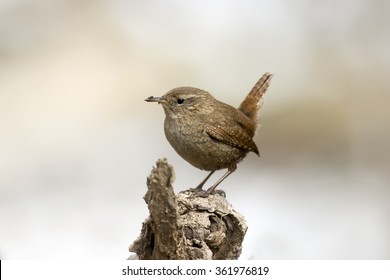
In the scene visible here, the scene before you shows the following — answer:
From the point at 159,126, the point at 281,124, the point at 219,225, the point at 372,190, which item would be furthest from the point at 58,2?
the point at 219,225

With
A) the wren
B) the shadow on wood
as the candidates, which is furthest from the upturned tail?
the shadow on wood

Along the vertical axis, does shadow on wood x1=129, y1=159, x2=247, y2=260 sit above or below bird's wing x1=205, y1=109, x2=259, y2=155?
below

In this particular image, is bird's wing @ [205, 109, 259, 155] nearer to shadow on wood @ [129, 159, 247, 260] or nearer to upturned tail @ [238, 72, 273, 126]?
upturned tail @ [238, 72, 273, 126]

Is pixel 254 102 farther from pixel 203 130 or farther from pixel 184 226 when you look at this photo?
pixel 184 226

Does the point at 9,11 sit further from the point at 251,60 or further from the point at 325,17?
the point at 325,17

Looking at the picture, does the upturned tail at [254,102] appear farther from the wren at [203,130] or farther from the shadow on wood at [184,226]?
the shadow on wood at [184,226]

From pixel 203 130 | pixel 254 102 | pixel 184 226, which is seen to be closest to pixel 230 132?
pixel 203 130
